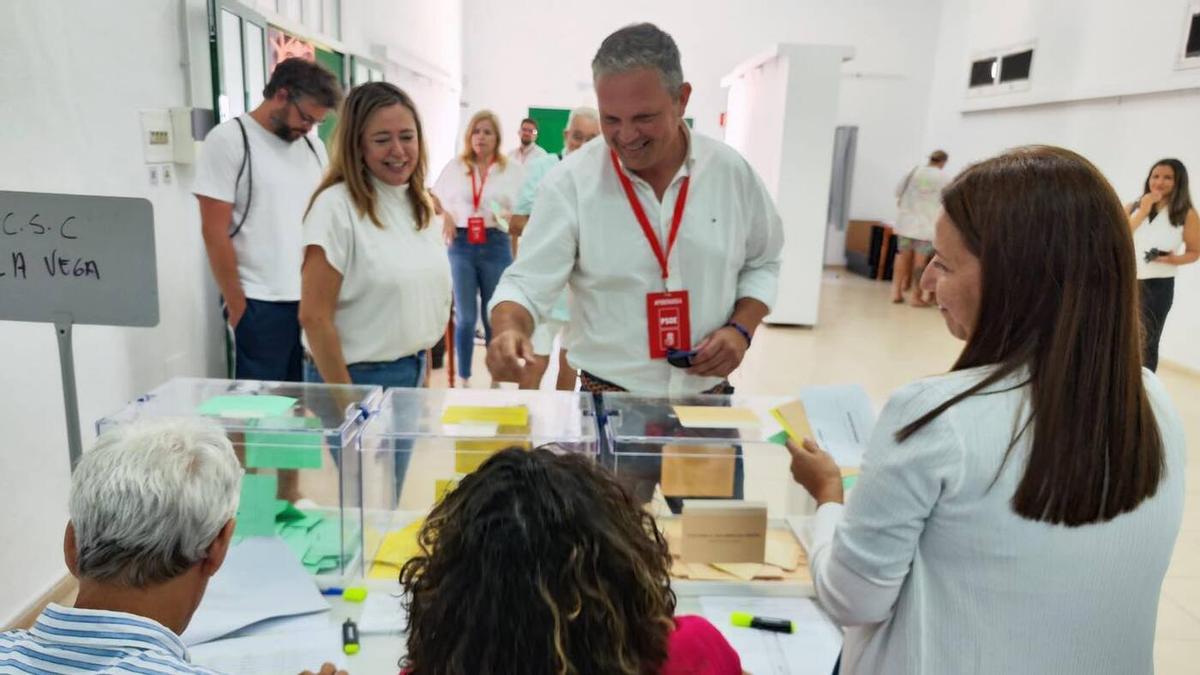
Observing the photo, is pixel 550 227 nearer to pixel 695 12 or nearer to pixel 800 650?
pixel 800 650

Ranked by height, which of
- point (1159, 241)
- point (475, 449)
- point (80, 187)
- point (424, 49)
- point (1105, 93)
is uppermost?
point (424, 49)

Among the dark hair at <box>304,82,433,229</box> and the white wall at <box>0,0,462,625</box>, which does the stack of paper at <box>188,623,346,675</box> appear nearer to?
the dark hair at <box>304,82,433,229</box>

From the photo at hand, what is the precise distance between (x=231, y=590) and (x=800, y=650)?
90 cm

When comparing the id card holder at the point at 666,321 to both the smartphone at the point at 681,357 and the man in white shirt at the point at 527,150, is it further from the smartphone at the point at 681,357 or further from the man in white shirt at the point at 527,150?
the man in white shirt at the point at 527,150

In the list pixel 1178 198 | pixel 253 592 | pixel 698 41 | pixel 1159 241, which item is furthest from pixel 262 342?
pixel 698 41

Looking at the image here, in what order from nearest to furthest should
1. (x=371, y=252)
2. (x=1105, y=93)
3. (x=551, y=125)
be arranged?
(x=371, y=252) < (x=1105, y=93) < (x=551, y=125)

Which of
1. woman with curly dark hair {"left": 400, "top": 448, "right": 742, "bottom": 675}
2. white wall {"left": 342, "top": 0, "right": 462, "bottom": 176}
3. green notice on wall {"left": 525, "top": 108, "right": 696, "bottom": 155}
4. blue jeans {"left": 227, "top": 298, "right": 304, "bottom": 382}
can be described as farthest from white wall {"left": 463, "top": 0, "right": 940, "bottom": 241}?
woman with curly dark hair {"left": 400, "top": 448, "right": 742, "bottom": 675}

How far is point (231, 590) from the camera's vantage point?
128cm

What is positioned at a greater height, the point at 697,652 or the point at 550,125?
the point at 550,125

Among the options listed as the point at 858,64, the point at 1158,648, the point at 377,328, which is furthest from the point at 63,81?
the point at 858,64

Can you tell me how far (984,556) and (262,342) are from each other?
99.9 inches

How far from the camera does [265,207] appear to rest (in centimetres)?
279

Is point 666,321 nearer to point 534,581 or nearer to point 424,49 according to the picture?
point 534,581

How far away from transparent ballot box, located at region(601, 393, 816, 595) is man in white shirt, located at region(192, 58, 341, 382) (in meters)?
1.73
